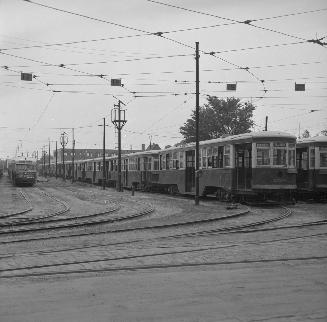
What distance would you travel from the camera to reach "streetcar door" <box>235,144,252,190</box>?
21.4m

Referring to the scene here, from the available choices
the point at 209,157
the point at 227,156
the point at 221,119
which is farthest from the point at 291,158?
the point at 221,119

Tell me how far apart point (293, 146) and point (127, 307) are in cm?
1711

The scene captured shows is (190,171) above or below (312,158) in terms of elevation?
below

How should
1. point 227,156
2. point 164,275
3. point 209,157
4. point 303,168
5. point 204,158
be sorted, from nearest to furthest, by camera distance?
point 164,275 → point 227,156 → point 209,157 → point 303,168 → point 204,158

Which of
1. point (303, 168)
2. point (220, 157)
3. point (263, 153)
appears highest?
point (263, 153)

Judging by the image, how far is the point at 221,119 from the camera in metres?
74.6

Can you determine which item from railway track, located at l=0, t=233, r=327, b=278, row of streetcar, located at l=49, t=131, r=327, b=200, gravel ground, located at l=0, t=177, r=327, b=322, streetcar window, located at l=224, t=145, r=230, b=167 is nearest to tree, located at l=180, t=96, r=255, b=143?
row of streetcar, located at l=49, t=131, r=327, b=200

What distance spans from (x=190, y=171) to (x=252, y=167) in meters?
7.07

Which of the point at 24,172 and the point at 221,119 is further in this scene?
the point at 221,119

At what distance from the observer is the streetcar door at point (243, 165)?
70.2ft

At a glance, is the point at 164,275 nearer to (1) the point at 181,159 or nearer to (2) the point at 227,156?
(2) the point at 227,156

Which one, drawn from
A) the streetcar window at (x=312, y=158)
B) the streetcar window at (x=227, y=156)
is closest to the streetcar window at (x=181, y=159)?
the streetcar window at (x=227, y=156)

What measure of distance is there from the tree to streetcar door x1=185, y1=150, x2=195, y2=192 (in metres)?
45.9

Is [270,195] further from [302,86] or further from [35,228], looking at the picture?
[35,228]
